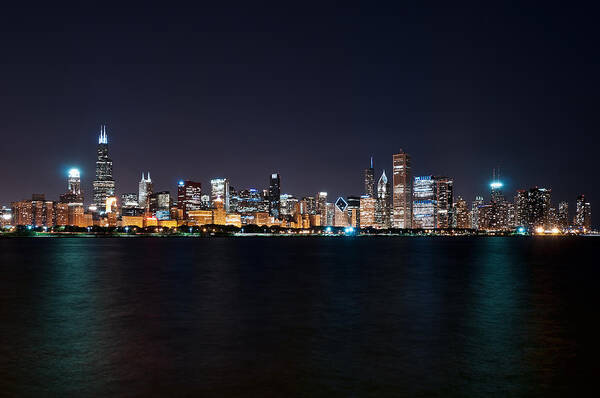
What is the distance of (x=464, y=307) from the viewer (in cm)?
3303

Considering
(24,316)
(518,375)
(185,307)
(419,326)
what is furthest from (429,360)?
(24,316)

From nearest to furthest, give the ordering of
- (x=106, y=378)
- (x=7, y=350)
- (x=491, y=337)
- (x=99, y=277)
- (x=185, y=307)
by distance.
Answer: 1. (x=106, y=378)
2. (x=7, y=350)
3. (x=491, y=337)
4. (x=185, y=307)
5. (x=99, y=277)

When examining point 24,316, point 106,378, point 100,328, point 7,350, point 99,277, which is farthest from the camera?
point 99,277

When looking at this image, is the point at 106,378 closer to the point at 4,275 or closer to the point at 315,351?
the point at 315,351

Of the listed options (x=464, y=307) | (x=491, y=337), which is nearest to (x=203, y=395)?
(x=491, y=337)

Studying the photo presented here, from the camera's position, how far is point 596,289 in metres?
46.5

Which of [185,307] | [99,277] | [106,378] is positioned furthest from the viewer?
[99,277]

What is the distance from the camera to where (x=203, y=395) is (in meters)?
14.5

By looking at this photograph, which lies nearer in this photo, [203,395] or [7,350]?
[203,395]

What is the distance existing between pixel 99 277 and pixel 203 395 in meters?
43.7

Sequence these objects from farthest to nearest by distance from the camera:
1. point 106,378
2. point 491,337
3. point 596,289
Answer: point 596,289 → point 491,337 → point 106,378

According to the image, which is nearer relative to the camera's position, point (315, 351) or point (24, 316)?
point (315, 351)

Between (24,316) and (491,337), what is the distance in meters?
24.5

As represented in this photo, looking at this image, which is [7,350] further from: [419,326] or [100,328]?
[419,326]
